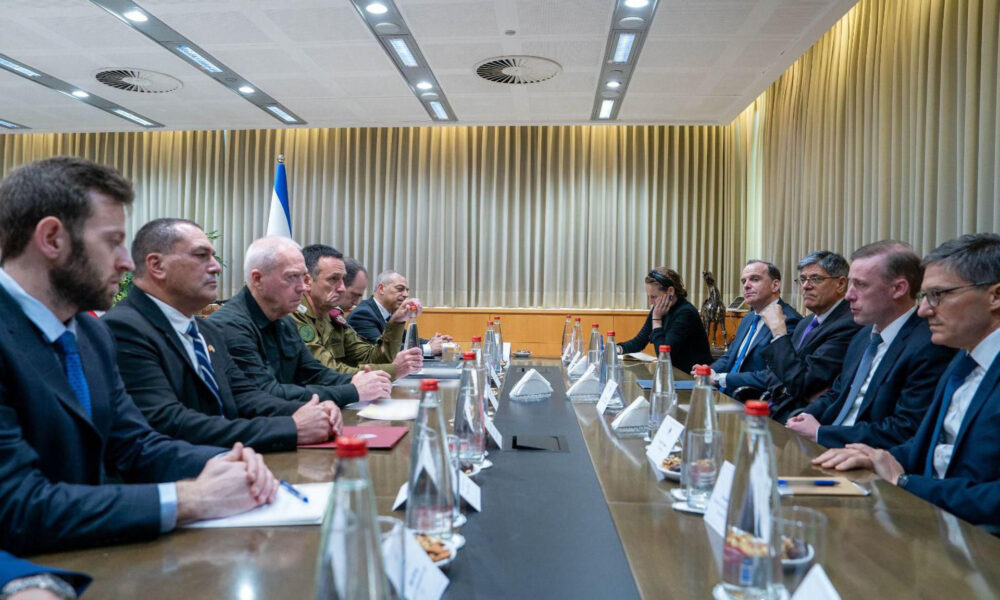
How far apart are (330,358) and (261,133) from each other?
571 centimetres

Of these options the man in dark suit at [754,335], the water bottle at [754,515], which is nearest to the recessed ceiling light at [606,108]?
the man in dark suit at [754,335]

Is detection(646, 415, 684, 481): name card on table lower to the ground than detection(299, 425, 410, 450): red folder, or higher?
higher

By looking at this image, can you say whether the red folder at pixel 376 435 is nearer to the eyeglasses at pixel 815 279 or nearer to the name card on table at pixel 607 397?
the name card on table at pixel 607 397

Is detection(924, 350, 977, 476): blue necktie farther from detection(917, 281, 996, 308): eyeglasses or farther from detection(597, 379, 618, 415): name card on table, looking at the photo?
detection(597, 379, 618, 415): name card on table

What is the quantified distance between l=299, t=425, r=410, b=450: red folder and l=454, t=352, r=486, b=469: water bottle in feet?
0.89

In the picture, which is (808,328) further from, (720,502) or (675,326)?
(720,502)

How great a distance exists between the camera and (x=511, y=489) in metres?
1.37

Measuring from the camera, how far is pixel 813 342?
317cm

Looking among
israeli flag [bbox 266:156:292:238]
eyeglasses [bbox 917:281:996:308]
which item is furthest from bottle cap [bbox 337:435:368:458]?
israeli flag [bbox 266:156:292:238]

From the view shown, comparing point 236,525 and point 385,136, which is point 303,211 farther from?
point 236,525

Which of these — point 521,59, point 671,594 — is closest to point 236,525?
point 671,594

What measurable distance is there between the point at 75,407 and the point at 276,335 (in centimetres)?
141

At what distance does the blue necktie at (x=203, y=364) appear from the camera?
6.13 feet

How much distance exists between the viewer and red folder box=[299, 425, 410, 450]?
1.68 m
